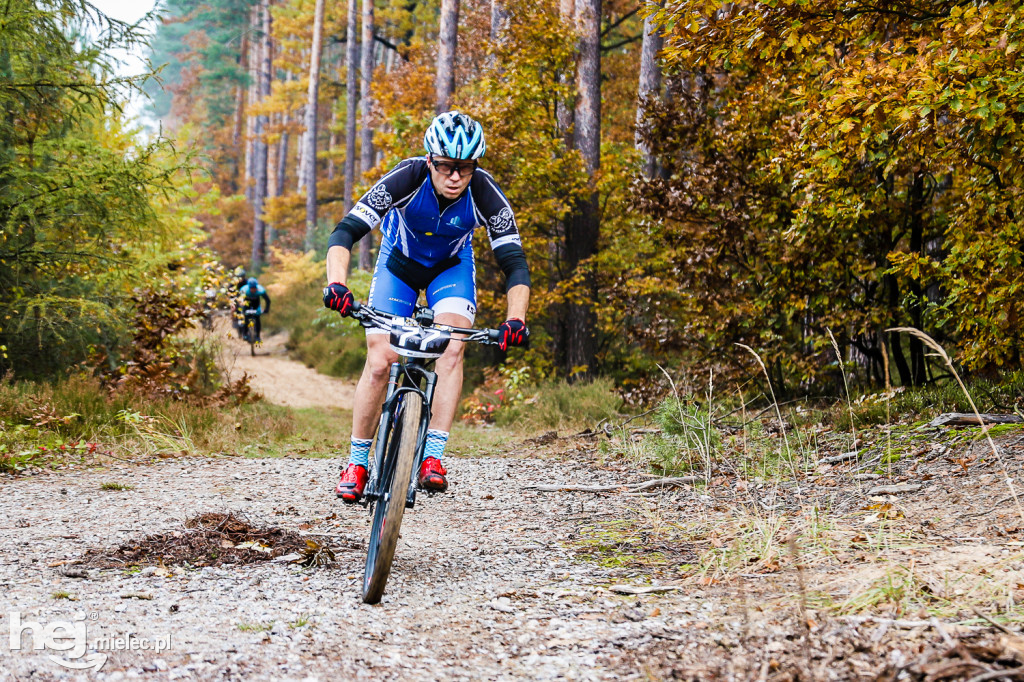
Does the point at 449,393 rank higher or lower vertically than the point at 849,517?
higher

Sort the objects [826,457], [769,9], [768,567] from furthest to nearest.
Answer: [826,457], [769,9], [768,567]

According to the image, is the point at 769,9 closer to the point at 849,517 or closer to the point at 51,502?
the point at 849,517

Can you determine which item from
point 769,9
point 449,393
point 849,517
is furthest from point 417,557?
point 769,9

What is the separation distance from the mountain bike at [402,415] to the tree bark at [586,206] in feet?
27.0

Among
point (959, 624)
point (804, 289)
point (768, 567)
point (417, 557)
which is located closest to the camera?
point (959, 624)

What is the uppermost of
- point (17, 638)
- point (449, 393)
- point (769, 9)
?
point (769, 9)

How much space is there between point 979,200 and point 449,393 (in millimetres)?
4180

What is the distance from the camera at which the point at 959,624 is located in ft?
8.11

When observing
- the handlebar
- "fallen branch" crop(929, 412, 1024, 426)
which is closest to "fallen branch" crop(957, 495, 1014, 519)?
"fallen branch" crop(929, 412, 1024, 426)

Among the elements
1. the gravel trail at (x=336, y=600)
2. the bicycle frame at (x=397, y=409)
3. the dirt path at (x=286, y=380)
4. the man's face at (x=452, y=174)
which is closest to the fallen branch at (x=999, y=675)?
the gravel trail at (x=336, y=600)

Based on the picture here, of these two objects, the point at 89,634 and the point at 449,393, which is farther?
the point at 449,393

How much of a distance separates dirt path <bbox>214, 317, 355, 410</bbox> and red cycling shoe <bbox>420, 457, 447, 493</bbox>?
27.7ft

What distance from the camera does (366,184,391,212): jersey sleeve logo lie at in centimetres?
438

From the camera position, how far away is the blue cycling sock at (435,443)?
412 cm
